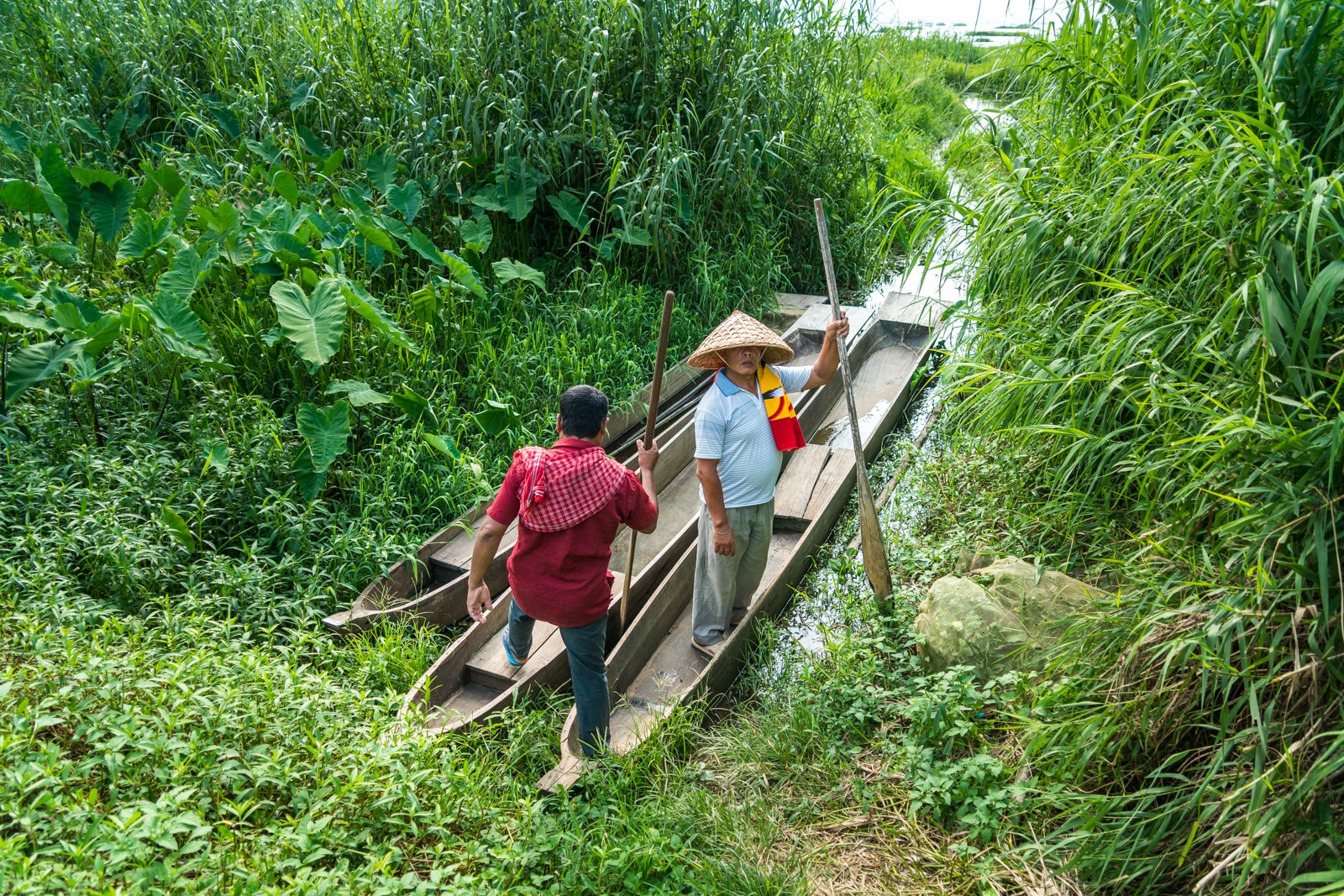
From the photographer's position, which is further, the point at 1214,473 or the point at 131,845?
the point at 1214,473

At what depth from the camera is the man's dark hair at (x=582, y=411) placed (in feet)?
10.6

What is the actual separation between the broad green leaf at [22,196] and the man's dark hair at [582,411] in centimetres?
346

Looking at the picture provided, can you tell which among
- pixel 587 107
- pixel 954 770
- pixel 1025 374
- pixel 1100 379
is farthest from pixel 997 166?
pixel 954 770

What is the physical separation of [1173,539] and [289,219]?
A: 15.5ft

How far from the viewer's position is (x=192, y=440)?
4641mm

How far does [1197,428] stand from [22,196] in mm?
5614

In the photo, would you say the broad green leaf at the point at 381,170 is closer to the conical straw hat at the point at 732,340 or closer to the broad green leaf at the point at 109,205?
the broad green leaf at the point at 109,205

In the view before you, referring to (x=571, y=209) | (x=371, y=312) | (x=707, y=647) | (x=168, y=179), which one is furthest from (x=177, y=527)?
(x=571, y=209)

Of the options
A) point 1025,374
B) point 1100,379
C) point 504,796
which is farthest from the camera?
point 1025,374

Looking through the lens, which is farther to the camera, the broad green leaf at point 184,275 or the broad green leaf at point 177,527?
the broad green leaf at point 184,275

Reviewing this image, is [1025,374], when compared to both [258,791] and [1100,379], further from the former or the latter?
[258,791]

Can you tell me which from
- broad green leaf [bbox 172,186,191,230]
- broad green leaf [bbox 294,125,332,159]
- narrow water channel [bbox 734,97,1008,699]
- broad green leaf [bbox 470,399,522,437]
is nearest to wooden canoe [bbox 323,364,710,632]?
broad green leaf [bbox 470,399,522,437]

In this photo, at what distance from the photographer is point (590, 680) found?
3.47m

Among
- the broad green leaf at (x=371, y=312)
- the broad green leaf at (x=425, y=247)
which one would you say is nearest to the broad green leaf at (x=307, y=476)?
the broad green leaf at (x=371, y=312)
